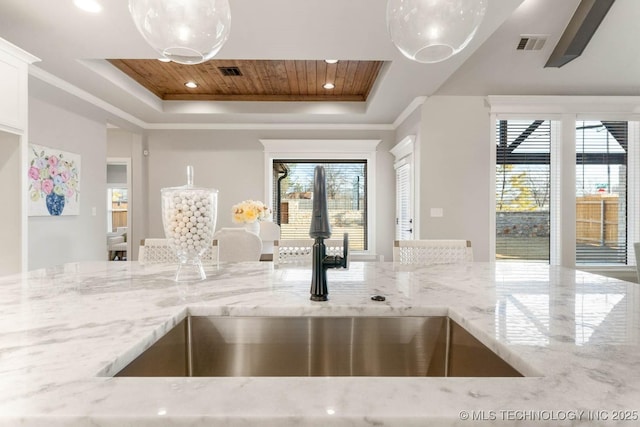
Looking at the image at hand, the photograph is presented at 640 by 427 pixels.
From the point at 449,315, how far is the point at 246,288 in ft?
1.85

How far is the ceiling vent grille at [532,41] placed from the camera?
346cm

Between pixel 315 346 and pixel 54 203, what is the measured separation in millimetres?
3926

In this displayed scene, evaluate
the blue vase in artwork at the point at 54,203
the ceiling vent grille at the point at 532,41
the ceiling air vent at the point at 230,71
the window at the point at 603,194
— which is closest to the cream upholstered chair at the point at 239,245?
the ceiling air vent at the point at 230,71

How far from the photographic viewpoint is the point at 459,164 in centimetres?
399

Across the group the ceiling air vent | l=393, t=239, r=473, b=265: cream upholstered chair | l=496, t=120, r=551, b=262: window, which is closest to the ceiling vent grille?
l=496, t=120, r=551, b=262: window

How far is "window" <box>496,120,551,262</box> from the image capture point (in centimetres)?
404

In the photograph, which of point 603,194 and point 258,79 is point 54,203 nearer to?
point 258,79

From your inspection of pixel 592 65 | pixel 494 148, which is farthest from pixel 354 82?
pixel 592 65

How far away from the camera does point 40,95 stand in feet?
11.2

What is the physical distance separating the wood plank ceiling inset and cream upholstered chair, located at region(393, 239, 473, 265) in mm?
2400

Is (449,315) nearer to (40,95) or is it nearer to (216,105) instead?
(40,95)

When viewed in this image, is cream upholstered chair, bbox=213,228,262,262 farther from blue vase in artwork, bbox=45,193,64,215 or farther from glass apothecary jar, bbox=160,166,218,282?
blue vase in artwork, bbox=45,193,64,215

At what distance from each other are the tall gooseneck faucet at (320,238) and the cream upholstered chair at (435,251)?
1023 mm

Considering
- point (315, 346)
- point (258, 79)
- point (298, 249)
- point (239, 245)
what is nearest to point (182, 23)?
point (315, 346)
